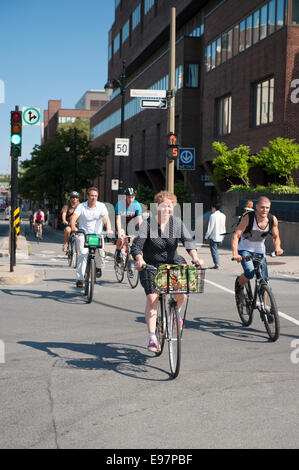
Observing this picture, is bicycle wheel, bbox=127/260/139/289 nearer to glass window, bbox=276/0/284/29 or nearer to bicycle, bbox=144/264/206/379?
bicycle, bbox=144/264/206/379

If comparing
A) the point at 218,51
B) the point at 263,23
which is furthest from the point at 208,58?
the point at 263,23

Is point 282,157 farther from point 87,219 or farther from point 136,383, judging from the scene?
point 136,383

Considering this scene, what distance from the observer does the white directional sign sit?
1566cm

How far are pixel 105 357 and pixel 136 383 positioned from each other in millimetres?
1062

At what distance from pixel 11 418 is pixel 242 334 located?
13.6 ft

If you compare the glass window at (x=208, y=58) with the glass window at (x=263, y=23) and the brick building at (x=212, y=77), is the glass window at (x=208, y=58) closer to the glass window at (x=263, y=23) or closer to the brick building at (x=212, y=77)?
the brick building at (x=212, y=77)

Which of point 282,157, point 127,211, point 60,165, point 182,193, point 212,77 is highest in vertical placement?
point 212,77

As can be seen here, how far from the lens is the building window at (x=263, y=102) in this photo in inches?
1257

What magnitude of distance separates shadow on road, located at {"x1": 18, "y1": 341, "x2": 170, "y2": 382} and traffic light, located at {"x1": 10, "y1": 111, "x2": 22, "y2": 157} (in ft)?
25.2

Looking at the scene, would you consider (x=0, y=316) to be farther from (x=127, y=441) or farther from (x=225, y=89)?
(x=225, y=89)

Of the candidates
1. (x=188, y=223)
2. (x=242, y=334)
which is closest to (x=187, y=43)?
(x=188, y=223)

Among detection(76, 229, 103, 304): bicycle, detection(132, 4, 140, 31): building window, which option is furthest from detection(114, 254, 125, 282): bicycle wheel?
detection(132, 4, 140, 31): building window

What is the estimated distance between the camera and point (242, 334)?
8.02 metres

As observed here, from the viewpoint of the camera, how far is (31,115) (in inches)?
624
